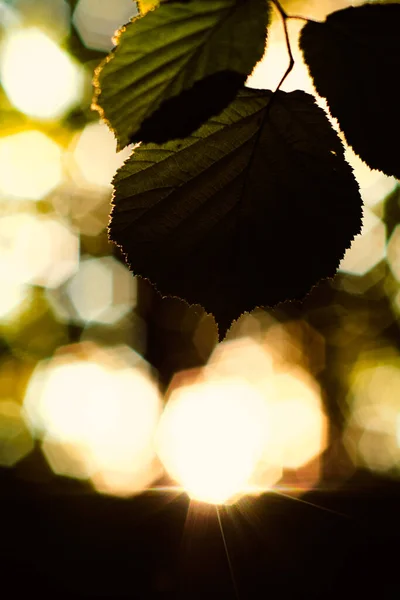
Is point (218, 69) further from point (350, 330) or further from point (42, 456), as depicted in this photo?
point (42, 456)

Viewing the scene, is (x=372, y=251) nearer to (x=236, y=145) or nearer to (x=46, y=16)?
(x=46, y=16)

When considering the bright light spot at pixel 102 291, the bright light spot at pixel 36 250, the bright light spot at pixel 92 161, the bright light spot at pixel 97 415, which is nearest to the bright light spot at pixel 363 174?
the bright light spot at pixel 92 161

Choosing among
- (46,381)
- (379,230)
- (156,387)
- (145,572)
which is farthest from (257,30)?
(46,381)

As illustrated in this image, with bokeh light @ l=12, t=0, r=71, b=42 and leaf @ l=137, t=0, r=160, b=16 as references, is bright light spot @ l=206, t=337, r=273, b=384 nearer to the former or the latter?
bokeh light @ l=12, t=0, r=71, b=42

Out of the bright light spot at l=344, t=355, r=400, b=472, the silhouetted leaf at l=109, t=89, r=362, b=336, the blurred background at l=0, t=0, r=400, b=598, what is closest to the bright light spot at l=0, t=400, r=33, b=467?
the blurred background at l=0, t=0, r=400, b=598

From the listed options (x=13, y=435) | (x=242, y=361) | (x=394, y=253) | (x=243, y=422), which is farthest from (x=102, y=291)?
(x=394, y=253)

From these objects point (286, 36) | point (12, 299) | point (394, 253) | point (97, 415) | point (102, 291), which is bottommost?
point (286, 36)
